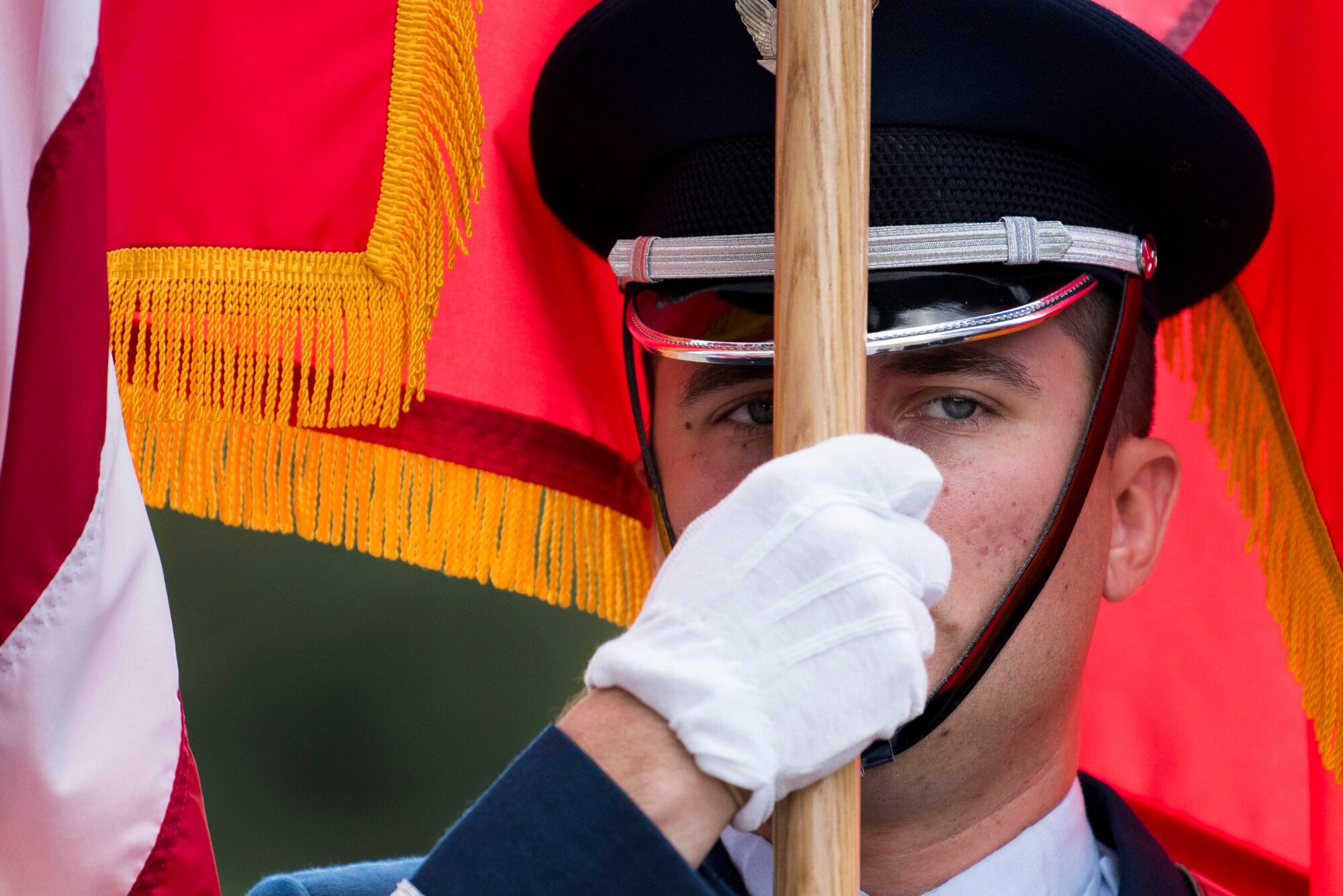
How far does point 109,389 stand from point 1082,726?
151 centimetres

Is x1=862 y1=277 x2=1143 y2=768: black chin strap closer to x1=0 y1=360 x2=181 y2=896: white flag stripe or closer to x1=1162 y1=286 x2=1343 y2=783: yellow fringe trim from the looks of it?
x1=1162 y1=286 x2=1343 y2=783: yellow fringe trim

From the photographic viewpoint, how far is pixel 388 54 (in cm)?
170

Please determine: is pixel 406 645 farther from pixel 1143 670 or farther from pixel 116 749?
pixel 116 749

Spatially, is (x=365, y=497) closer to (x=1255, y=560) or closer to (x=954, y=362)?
(x=954, y=362)

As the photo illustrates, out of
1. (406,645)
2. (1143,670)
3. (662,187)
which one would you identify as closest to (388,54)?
(662,187)

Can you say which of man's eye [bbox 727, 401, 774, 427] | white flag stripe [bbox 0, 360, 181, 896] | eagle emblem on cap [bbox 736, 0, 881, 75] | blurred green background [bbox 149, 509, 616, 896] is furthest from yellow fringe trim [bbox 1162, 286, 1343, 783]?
blurred green background [bbox 149, 509, 616, 896]

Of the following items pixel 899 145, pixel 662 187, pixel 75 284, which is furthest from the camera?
pixel 662 187

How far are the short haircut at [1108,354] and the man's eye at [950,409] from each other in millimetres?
140

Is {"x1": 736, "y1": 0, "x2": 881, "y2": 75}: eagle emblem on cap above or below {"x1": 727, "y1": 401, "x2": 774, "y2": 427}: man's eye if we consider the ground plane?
above

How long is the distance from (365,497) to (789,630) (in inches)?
35.1

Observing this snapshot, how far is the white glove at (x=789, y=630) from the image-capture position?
3.76 ft

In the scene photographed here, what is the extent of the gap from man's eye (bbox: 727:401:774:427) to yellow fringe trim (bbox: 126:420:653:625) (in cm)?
36

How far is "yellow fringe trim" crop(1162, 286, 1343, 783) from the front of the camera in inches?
74.5

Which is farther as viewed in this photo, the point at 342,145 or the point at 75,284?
the point at 342,145
